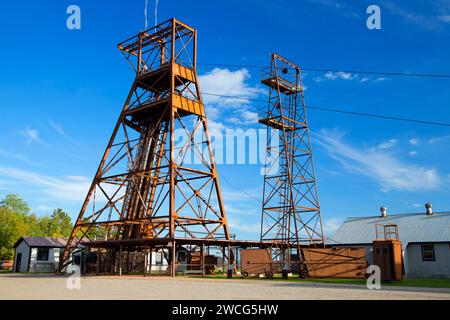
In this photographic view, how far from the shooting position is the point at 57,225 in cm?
10238

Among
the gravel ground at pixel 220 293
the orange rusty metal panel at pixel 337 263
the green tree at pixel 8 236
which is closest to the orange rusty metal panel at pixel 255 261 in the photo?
the orange rusty metal panel at pixel 337 263

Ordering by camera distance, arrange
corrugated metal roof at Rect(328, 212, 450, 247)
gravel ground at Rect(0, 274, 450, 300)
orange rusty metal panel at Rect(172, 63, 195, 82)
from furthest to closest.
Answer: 1. orange rusty metal panel at Rect(172, 63, 195, 82)
2. corrugated metal roof at Rect(328, 212, 450, 247)
3. gravel ground at Rect(0, 274, 450, 300)

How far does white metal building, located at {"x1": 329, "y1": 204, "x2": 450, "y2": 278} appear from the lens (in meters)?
37.1

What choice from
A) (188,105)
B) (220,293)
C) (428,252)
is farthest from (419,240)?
(220,293)

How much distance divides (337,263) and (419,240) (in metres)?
12.7

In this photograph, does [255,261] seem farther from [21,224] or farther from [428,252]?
[21,224]

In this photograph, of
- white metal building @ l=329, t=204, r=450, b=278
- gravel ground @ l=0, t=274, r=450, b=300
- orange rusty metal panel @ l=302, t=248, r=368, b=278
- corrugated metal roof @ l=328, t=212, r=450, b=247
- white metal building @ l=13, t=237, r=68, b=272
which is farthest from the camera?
white metal building @ l=13, t=237, r=68, b=272

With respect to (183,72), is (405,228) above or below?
below

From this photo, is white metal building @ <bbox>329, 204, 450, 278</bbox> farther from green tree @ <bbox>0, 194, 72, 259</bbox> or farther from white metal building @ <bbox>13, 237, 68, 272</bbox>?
green tree @ <bbox>0, 194, 72, 259</bbox>

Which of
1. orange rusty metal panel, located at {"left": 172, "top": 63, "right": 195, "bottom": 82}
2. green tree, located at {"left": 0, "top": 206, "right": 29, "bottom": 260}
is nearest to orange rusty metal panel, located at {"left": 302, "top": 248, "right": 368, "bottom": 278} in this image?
orange rusty metal panel, located at {"left": 172, "top": 63, "right": 195, "bottom": 82}

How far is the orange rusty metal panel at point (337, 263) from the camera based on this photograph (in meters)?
29.5

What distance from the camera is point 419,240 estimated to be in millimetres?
38531

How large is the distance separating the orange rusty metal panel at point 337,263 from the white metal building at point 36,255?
33423 millimetres
